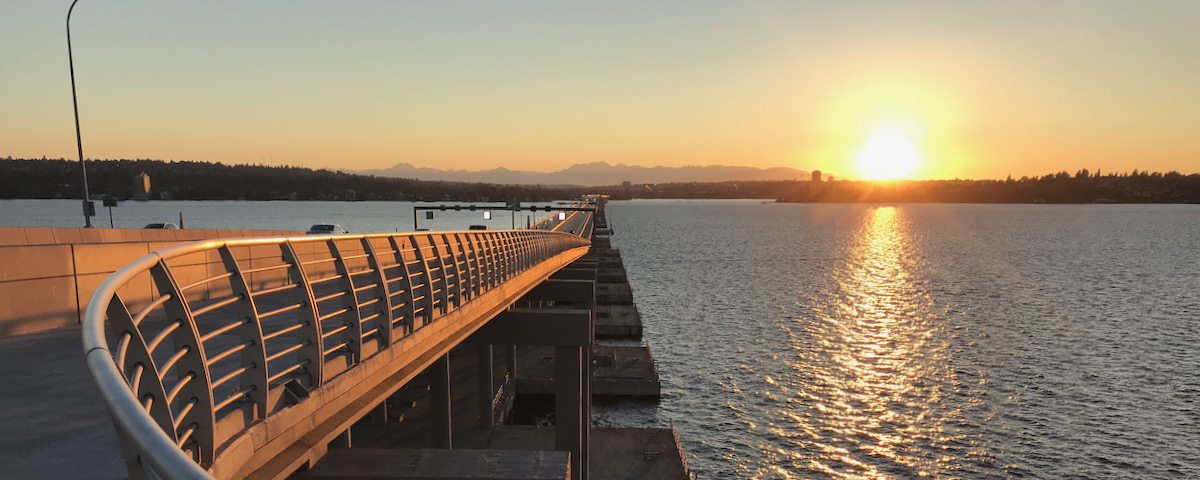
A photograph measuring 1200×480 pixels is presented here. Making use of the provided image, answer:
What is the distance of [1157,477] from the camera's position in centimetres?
2573

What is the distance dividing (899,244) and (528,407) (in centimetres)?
13374

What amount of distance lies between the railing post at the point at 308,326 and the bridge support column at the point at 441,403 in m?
13.3

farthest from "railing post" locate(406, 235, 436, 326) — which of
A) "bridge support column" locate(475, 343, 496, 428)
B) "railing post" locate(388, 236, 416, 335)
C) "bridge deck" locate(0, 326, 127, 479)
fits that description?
"bridge support column" locate(475, 343, 496, 428)

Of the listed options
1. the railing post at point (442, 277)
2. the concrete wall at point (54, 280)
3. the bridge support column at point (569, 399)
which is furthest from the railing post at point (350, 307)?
the bridge support column at point (569, 399)

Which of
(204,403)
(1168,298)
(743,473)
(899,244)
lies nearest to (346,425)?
(204,403)

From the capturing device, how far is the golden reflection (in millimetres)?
27891

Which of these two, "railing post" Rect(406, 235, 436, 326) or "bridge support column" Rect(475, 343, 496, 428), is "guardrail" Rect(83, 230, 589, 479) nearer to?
"railing post" Rect(406, 235, 436, 326)

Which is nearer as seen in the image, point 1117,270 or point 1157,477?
point 1157,477

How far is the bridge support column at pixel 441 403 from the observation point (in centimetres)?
1914

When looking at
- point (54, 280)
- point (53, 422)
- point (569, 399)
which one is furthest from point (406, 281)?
point (569, 399)

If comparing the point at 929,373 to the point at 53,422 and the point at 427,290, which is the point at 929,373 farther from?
the point at 53,422

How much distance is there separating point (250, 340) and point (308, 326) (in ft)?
3.28

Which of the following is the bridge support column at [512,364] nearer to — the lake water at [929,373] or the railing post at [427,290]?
the lake water at [929,373]

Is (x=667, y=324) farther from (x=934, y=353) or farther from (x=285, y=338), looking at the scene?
(x=285, y=338)
